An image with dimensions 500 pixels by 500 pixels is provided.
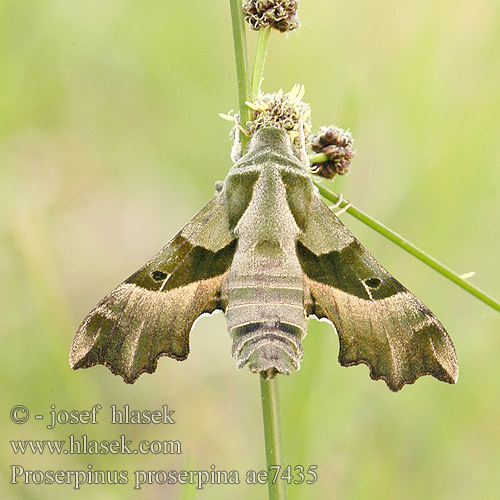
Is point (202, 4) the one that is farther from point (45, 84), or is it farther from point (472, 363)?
point (472, 363)

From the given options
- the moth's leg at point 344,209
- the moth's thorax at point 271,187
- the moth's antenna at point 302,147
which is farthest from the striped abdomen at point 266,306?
the moth's antenna at point 302,147

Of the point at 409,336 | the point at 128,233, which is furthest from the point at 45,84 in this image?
the point at 409,336

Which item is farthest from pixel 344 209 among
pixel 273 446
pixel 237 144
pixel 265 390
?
pixel 273 446

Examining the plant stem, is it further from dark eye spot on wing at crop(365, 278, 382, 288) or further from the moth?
dark eye spot on wing at crop(365, 278, 382, 288)

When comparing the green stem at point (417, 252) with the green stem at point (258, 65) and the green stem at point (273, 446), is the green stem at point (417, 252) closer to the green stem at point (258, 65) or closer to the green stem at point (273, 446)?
the green stem at point (258, 65)

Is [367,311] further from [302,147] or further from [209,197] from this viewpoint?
[209,197]

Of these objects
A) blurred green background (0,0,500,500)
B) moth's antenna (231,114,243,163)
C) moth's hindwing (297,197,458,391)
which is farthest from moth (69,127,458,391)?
blurred green background (0,0,500,500)

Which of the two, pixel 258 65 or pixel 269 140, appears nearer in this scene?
pixel 258 65

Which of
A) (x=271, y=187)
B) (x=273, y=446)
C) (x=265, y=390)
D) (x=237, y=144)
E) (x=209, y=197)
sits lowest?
(x=273, y=446)
